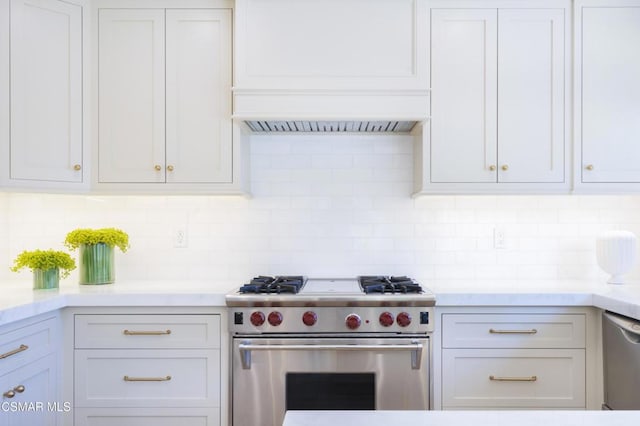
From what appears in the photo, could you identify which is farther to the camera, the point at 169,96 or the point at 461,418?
the point at 169,96

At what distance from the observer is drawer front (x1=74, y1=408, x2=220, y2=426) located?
212cm

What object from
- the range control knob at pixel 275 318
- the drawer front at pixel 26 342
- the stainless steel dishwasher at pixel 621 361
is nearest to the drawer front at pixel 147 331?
the drawer front at pixel 26 342

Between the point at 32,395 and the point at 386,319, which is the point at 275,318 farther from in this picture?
the point at 32,395

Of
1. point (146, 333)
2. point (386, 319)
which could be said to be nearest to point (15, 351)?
point (146, 333)

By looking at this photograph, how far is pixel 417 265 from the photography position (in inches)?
106

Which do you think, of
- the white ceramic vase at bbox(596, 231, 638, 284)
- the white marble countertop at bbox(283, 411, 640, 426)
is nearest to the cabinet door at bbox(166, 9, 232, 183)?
the white marble countertop at bbox(283, 411, 640, 426)

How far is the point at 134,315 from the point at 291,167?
117 cm

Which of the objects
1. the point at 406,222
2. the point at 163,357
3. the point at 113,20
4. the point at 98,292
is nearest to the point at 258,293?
the point at 163,357

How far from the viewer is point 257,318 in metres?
2.07

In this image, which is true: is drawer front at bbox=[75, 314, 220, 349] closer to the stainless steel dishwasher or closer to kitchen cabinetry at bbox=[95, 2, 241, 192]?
kitchen cabinetry at bbox=[95, 2, 241, 192]

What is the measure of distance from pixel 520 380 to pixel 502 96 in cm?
137

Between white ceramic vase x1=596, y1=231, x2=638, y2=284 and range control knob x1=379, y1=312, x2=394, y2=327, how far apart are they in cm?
129

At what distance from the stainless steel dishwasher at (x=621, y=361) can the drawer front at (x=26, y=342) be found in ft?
7.98

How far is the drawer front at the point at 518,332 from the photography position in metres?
2.12
